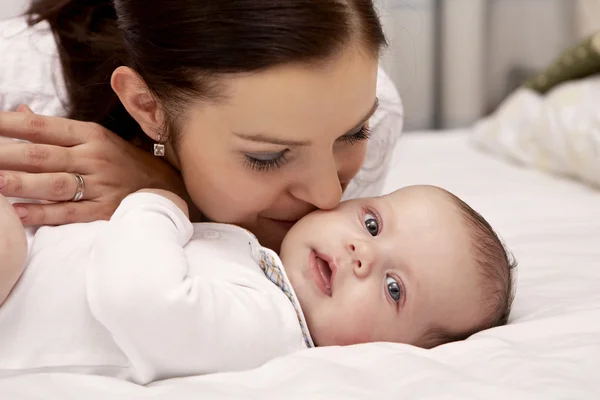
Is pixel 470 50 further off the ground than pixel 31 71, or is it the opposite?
pixel 31 71

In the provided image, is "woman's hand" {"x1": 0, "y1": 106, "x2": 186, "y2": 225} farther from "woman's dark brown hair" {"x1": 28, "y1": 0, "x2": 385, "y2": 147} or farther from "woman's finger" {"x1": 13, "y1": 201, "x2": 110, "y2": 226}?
"woman's dark brown hair" {"x1": 28, "y1": 0, "x2": 385, "y2": 147}

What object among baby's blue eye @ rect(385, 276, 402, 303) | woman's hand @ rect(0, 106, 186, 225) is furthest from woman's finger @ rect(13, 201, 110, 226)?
baby's blue eye @ rect(385, 276, 402, 303)

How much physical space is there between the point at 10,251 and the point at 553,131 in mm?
A: 1807

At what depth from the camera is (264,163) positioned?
1.07m

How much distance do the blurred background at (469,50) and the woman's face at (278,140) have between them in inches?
88.3

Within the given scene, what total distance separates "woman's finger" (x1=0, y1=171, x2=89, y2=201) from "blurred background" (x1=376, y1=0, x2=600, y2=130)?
7.56 ft

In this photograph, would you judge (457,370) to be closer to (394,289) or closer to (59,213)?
(394,289)

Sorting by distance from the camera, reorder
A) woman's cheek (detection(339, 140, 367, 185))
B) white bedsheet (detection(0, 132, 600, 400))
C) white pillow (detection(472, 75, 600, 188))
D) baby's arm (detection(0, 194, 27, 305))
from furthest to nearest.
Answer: white pillow (detection(472, 75, 600, 188)) < woman's cheek (detection(339, 140, 367, 185)) < baby's arm (detection(0, 194, 27, 305)) < white bedsheet (detection(0, 132, 600, 400))

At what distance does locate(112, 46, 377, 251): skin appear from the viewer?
3.23 feet

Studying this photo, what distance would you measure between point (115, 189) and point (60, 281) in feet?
0.94

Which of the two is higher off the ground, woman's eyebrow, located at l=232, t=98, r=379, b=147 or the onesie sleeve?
woman's eyebrow, located at l=232, t=98, r=379, b=147

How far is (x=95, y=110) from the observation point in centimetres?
132

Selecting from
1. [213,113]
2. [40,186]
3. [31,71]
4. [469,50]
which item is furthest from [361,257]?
[469,50]

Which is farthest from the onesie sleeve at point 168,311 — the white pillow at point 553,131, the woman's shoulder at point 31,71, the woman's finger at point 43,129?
the white pillow at point 553,131
